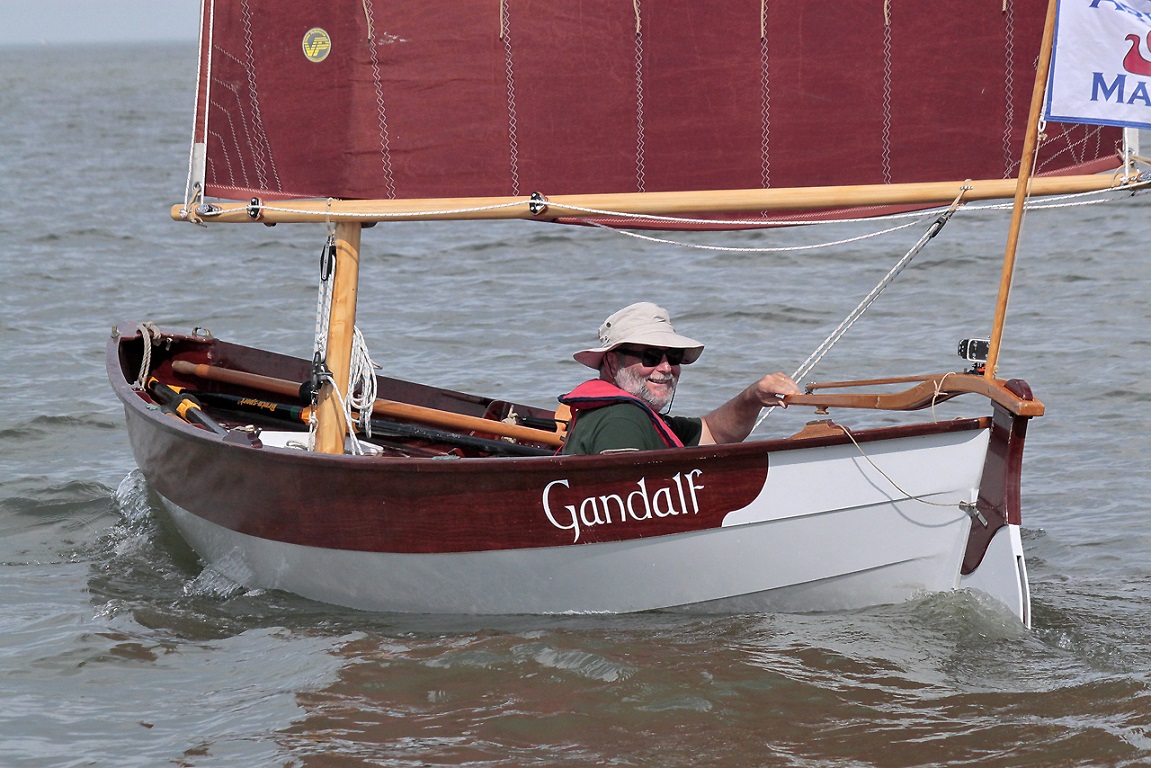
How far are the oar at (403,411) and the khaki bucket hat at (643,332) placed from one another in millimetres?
1576

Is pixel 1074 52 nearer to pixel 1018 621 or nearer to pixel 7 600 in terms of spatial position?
pixel 1018 621

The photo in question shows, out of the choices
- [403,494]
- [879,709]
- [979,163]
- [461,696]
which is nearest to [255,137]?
[403,494]

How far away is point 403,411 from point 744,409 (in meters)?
2.25

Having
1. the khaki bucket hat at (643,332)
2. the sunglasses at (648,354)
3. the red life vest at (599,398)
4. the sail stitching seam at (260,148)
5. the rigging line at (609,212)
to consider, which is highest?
the sail stitching seam at (260,148)

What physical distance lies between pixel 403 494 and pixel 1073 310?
330 inches

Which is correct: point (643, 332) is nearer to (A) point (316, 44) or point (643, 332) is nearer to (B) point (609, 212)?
(B) point (609, 212)

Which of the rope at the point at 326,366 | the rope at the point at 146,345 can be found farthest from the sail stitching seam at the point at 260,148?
the rope at the point at 146,345

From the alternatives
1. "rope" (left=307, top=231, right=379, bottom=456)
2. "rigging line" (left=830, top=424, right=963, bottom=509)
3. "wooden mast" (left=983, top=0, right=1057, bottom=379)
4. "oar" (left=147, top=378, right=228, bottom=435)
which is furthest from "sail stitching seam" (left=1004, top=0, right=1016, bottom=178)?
"oar" (left=147, top=378, right=228, bottom=435)

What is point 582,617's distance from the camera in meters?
5.54

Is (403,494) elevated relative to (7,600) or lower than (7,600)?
elevated

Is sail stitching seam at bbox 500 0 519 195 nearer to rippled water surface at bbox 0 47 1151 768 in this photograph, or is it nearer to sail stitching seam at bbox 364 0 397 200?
sail stitching seam at bbox 364 0 397 200

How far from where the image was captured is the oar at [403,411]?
694 centimetres

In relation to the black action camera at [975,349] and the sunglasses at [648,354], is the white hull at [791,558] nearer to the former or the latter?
the black action camera at [975,349]

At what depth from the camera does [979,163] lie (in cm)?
582
